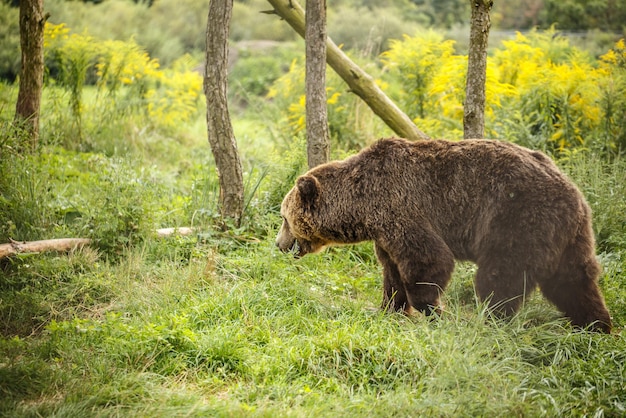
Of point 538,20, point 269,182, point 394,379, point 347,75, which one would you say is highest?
point 538,20

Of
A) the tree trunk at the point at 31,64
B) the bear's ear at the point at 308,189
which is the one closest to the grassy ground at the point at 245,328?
the bear's ear at the point at 308,189

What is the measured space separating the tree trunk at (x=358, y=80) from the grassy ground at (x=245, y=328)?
1.17m

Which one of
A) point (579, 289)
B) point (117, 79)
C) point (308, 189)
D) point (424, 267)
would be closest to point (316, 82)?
point (308, 189)

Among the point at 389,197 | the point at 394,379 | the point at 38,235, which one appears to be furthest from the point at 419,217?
the point at 38,235

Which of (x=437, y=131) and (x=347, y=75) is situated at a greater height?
(x=347, y=75)

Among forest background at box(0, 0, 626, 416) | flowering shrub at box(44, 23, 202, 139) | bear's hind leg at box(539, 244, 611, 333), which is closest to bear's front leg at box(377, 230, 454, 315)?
forest background at box(0, 0, 626, 416)

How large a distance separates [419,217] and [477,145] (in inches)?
28.6

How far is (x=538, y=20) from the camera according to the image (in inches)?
842

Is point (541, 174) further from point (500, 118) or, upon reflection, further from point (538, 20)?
point (538, 20)

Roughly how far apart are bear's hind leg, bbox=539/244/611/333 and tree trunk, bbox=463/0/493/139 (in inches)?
73.7

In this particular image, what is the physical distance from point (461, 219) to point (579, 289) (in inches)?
39.2

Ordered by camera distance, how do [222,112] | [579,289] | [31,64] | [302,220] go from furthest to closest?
1. [31,64]
2. [222,112]
3. [302,220]
4. [579,289]

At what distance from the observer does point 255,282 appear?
5363 mm

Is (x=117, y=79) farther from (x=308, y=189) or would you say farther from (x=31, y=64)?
(x=308, y=189)
